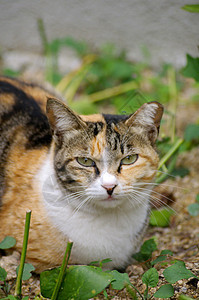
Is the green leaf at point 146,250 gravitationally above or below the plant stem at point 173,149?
below

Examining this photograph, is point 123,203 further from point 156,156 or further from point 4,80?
point 4,80

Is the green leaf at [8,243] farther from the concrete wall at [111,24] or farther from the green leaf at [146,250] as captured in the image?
the concrete wall at [111,24]

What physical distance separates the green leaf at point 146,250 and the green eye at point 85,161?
519mm

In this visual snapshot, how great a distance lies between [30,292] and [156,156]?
0.91 metres

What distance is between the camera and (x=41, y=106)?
7.88 feet

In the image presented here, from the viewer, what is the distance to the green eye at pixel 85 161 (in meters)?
1.82

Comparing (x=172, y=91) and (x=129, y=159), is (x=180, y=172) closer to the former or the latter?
(x=129, y=159)

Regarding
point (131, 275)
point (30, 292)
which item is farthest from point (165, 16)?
point (30, 292)

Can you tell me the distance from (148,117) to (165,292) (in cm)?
81

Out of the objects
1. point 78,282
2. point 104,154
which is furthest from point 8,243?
point 104,154

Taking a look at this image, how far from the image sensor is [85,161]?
1831mm

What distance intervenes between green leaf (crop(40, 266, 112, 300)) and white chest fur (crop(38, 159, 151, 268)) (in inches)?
14.9

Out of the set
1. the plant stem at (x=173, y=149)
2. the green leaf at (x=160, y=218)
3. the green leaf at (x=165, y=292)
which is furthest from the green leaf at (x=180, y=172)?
the green leaf at (x=165, y=292)

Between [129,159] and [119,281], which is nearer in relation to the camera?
[119,281]
